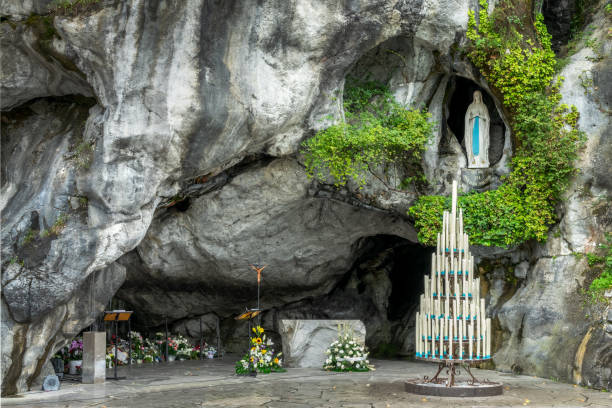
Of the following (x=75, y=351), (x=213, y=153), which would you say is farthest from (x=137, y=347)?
(x=213, y=153)

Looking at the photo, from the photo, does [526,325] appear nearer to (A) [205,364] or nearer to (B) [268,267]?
(B) [268,267]

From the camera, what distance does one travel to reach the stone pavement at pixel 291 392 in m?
9.19

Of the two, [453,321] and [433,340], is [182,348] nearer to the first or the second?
[433,340]

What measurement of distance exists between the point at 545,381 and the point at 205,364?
7.61 m

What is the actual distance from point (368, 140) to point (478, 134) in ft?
8.79

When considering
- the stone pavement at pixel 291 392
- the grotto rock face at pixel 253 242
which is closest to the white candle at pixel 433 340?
the stone pavement at pixel 291 392

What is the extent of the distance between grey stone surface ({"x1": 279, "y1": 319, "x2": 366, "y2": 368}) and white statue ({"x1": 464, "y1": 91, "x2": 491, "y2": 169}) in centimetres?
413

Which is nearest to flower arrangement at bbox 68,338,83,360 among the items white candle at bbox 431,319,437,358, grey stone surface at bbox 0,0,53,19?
grey stone surface at bbox 0,0,53,19

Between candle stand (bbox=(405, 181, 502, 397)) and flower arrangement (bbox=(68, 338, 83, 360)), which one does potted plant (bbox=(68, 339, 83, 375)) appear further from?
candle stand (bbox=(405, 181, 502, 397))

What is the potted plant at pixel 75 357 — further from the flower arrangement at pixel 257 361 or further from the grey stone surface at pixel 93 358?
the flower arrangement at pixel 257 361

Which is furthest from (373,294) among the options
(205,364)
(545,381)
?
(545,381)

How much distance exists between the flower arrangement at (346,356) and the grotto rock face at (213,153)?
2.58 m

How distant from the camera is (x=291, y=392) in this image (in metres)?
10.3

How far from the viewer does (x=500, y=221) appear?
12.8 m
